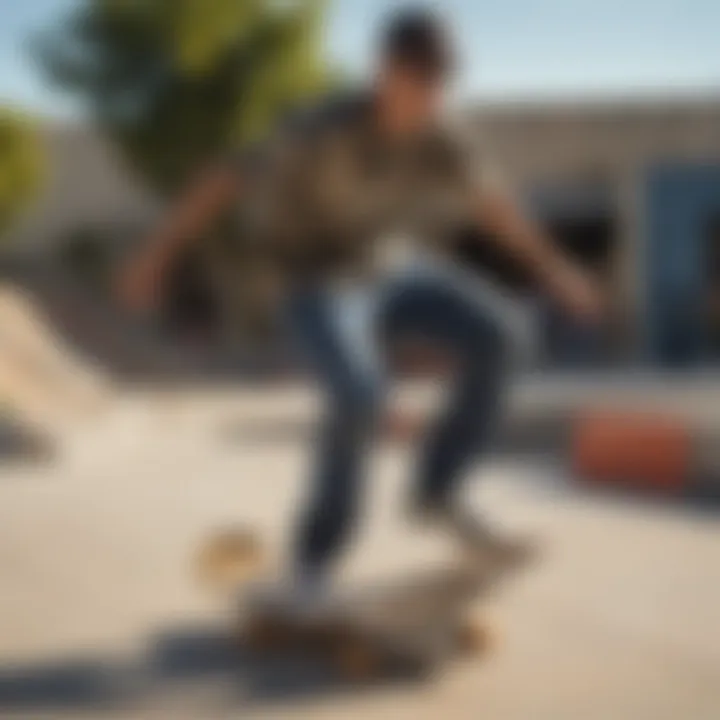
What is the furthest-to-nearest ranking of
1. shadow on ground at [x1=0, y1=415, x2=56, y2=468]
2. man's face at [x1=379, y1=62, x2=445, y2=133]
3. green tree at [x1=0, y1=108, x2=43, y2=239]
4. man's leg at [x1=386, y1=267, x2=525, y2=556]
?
1. green tree at [x1=0, y1=108, x2=43, y2=239]
2. shadow on ground at [x1=0, y1=415, x2=56, y2=468]
3. man's leg at [x1=386, y1=267, x2=525, y2=556]
4. man's face at [x1=379, y1=62, x2=445, y2=133]

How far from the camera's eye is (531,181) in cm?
1134

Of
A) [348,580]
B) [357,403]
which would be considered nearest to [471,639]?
[348,580]

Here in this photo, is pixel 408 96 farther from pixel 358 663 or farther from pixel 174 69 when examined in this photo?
pixel 174 69

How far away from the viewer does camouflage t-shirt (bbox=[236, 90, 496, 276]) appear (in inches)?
104

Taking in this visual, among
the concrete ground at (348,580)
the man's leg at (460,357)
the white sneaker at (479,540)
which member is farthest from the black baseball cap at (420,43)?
the concrete ground at (348,580)

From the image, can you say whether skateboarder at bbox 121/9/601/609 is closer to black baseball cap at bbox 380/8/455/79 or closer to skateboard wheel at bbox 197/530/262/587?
black baseball cap at bbox 380/8/455/79

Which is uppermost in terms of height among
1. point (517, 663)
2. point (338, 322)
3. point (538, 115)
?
point (538, 115)

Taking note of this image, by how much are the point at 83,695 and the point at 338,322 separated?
0.83 metres

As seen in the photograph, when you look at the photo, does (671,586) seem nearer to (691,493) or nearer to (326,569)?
(326,569)

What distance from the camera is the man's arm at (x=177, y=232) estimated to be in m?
2.51

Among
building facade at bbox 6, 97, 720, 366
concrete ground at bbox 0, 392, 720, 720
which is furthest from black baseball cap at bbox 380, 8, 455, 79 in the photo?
building facade at bbox 6, 97, 720, 366

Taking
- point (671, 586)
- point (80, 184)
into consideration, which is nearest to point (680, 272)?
point (80, 184)

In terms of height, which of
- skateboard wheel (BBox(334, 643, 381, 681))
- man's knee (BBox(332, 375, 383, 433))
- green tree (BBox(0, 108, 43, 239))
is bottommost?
skateboard wheel (BBox(334, 643, 381, 681))

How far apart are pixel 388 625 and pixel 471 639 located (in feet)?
0.61
